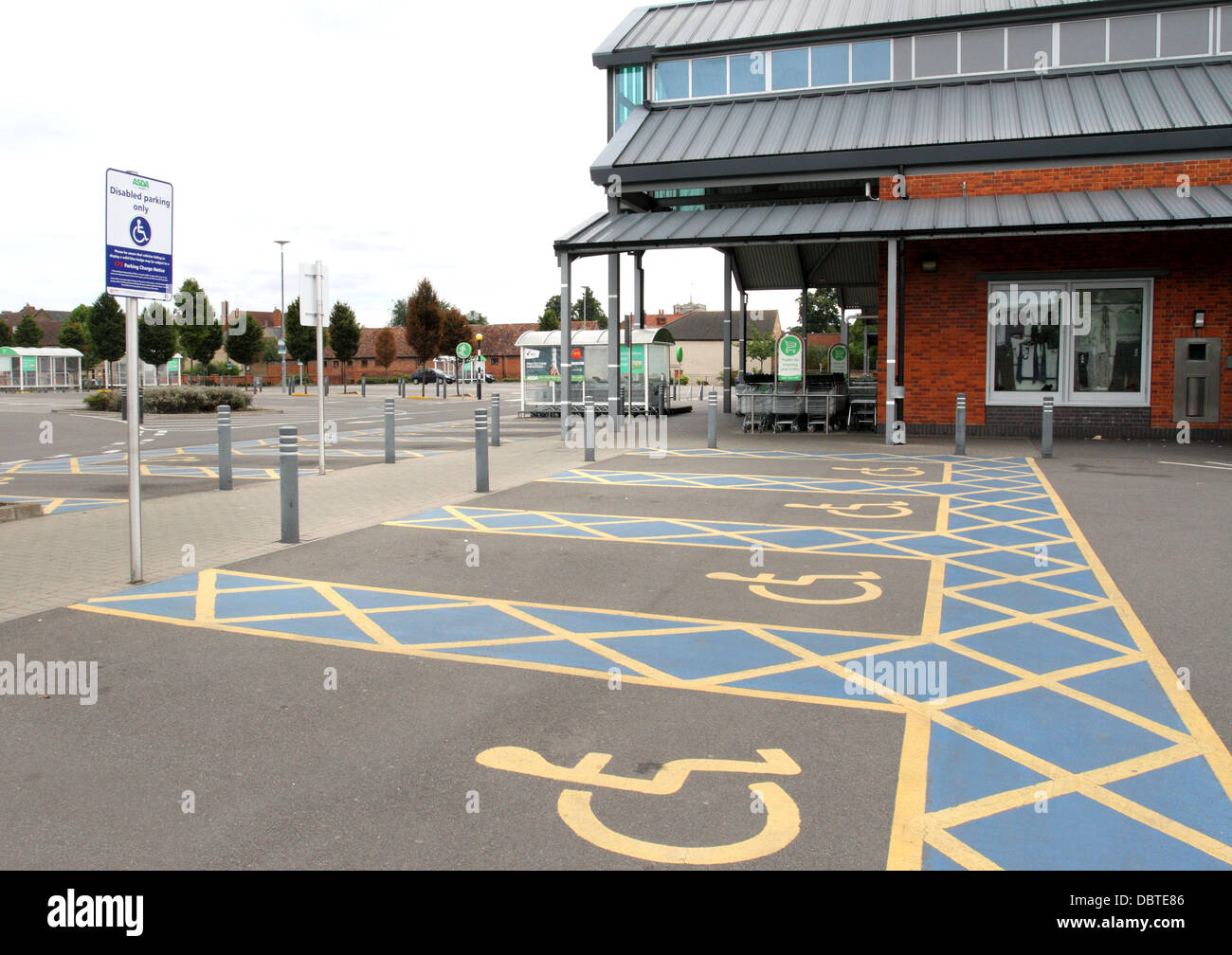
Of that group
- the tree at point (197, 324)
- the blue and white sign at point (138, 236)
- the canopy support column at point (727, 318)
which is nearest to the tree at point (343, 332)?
the tree at point (197, 324)

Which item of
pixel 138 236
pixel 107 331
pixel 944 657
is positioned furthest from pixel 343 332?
pixel 944 657

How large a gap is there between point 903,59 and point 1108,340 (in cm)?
810

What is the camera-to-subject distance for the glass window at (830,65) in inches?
929

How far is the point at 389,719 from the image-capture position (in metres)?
5.04

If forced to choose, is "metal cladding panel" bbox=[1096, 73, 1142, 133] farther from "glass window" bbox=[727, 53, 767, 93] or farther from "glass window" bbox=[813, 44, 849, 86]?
"glass window" bbox=[727, 53, 767, 93]

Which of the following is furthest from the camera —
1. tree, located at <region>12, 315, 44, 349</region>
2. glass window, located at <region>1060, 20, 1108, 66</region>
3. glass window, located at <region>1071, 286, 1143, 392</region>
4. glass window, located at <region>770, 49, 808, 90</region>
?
tree, located at <region>12, 315, 44, 349</region>

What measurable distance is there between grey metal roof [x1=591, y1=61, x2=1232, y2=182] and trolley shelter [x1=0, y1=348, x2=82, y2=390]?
53309 mm

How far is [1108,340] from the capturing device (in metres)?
20.4

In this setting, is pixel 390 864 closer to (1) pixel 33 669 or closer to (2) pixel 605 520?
(1) pixel 33 669

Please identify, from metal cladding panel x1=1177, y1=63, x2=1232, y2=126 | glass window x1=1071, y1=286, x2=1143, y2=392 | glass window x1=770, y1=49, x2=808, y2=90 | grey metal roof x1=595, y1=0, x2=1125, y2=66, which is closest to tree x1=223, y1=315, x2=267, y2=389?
grey metal roof x1=595, y1=0, x2=1125, y2=66

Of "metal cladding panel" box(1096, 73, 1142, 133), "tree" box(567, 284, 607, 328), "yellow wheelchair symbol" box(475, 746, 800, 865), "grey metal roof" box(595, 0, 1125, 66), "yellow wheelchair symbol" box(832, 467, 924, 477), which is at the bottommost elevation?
"yellow wheelchair symbol" box(475, 746, 800, 865)

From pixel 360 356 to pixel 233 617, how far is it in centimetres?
10853

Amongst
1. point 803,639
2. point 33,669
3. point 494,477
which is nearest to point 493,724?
point 803,639

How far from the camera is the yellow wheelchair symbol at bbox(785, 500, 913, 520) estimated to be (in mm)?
11461
